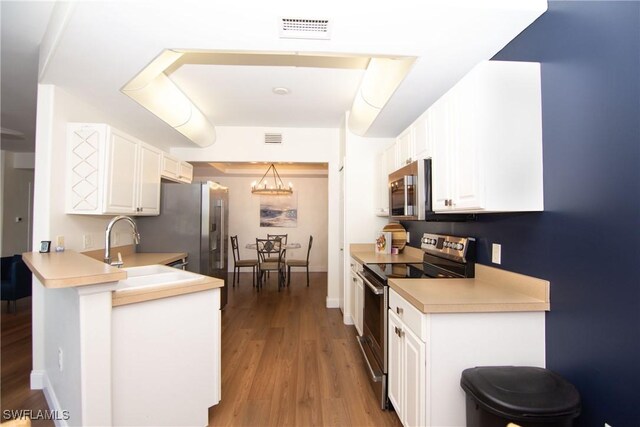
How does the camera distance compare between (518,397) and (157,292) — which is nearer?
(518,397)

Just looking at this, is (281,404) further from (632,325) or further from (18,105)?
(18,105)

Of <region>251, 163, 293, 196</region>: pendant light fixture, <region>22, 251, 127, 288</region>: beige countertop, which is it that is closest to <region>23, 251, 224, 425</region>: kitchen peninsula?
<region>22, 251, 127, 288</region>: beige countertop

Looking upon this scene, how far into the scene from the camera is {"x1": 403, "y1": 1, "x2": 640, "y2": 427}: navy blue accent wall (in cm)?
104

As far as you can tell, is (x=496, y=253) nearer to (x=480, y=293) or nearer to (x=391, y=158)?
(x=480, y=293)

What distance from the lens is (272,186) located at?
7023 mm

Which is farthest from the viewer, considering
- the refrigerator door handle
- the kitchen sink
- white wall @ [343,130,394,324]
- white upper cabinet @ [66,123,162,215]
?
the refrigerator door handle

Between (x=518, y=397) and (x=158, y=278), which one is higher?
(x=158, y=278)

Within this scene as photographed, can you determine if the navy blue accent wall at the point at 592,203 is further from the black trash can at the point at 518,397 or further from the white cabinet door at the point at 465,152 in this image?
the white cabinet door at the point at 465,152

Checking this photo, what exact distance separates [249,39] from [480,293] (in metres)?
1.89

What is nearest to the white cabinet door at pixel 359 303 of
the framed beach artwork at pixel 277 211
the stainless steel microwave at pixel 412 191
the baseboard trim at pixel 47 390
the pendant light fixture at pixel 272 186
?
the stainless steel microwave at pixel 412 191

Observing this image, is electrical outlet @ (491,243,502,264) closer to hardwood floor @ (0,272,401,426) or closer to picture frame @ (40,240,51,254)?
hardwood floor @ (0,272,401,426)

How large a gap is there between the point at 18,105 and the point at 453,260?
4764 mm

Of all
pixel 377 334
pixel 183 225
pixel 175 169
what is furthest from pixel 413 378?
pixel 175 169

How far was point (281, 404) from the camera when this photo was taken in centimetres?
199
